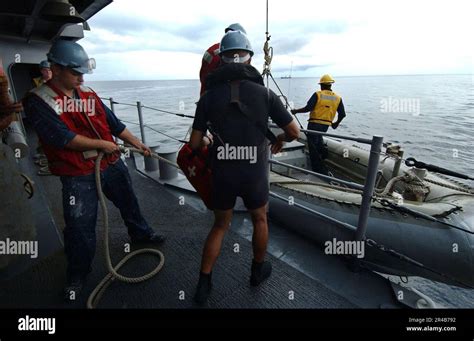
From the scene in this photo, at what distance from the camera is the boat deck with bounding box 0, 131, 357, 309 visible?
2.17m

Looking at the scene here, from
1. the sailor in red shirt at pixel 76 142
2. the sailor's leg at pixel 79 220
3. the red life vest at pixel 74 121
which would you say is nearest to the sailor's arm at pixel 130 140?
the sailor in red shirt at pixel 76 142

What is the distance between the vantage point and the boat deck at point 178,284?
2170 millimetres

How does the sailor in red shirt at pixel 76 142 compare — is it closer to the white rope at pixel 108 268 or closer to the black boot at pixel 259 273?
the white rope at pixel 108 268

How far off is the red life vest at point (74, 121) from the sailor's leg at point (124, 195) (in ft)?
0.76

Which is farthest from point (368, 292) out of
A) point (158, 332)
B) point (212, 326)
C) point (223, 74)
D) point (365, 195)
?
point (223, 74)

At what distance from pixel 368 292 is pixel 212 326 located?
1336 millimetres

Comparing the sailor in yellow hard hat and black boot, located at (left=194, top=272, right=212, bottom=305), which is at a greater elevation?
the sailor in yellow hard hat

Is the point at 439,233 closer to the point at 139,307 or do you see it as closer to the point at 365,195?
the point at 365,195

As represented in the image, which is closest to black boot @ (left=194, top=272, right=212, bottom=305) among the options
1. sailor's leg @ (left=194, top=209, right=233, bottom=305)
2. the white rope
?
sailor's leg @ (left=194, top=209, right=233, bottom=305)

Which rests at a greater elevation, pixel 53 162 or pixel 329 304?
pixel 53 162

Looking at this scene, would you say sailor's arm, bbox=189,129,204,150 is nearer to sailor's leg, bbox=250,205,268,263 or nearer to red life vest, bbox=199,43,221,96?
sailor's leg, bbox=250,205,268,263

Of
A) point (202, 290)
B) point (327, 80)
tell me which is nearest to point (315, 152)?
point (327, 80)

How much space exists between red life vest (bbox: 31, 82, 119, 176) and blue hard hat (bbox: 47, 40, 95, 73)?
0.22 meters

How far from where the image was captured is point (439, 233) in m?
2.57
